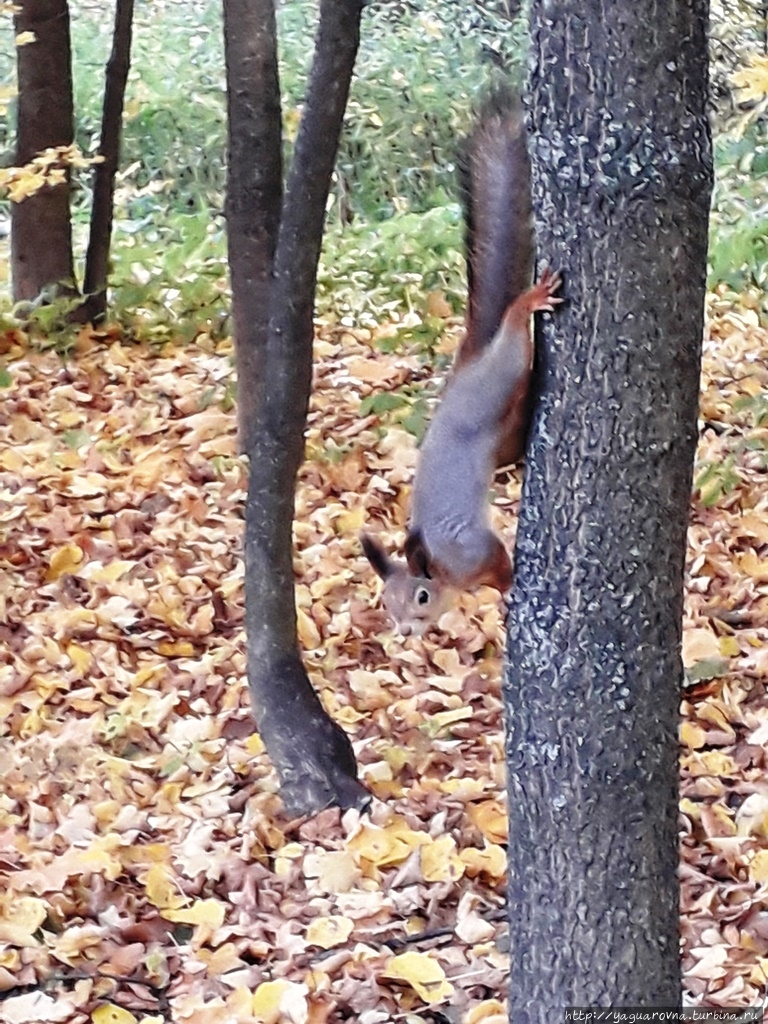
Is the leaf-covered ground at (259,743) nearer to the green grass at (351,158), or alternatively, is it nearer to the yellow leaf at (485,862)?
the yellow leaf at (485,862)

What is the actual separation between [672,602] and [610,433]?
0.90ft

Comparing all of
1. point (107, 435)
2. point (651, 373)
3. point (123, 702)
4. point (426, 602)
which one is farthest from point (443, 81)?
point (651, 373)

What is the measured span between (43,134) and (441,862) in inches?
216

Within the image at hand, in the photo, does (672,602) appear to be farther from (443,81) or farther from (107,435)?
(443,81)

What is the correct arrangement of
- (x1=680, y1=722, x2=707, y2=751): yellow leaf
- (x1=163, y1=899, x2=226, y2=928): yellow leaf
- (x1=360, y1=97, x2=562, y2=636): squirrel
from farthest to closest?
(x1=680, y1=722, x2=707, y2=751): yellow leaf < (x1=163, y1=899, x2=226, y2=928): yellow leaf < (x1=360, y1=97, x2=562, y2=636): squirrel

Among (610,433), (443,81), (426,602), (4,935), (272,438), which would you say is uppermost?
(443,81)

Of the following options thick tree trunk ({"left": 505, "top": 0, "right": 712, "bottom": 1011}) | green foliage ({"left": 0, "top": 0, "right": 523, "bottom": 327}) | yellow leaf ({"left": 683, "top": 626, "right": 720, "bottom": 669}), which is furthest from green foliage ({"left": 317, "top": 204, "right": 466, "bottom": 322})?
thick tree trunk ({"left": 505, "top": 0, "right": 712, "bottom": 1011})

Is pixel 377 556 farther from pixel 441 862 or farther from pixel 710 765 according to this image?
pixel 710 765

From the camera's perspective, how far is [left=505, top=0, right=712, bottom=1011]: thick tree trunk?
1.79 meters

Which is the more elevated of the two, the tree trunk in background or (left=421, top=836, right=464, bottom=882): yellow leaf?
the tree trunk in background

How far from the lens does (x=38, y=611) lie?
4762 mm

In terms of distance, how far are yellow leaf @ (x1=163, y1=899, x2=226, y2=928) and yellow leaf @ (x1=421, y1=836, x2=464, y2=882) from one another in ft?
1.58

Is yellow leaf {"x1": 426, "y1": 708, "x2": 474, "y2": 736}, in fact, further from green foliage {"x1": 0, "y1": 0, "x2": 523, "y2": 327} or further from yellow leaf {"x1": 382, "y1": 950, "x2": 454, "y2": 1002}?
green foliage {"x1": 0, "y1": 0, "x2": 523, "y2": 327}

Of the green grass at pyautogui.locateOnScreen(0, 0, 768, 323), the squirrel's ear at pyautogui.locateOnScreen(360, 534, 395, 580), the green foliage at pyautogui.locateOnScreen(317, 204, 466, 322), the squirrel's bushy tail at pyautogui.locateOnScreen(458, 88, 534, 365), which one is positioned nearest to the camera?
the squirrel's bushy tail at pyautogui.locateOnScreen(458, 88, 534, 365)
